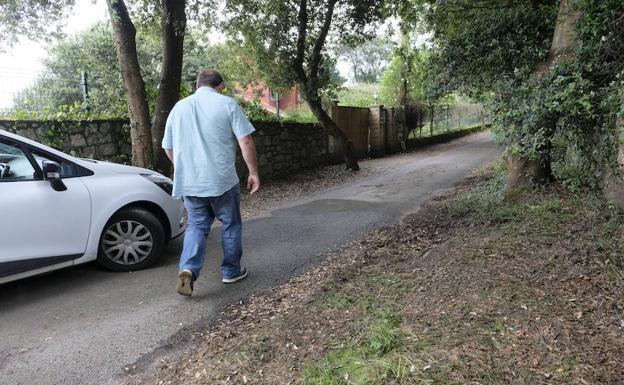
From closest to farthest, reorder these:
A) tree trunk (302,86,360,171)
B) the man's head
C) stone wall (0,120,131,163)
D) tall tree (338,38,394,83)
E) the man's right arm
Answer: the man's right arm → the man's head → stone wall (0,120,131,163) → tree trunk (302,86,360,171) → tall tree (338,38,394,83)

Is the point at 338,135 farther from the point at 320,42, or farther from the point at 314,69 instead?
the point at 320,42

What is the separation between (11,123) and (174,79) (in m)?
2.64

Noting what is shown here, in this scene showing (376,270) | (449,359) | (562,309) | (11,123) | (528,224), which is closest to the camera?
(449,359)

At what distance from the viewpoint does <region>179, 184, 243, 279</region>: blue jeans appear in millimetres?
4000

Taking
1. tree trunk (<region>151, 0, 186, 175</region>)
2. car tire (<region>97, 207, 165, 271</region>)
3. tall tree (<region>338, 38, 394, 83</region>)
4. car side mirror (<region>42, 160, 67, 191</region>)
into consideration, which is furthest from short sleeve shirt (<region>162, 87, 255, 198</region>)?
tall tree (<region>338, 38, 394, 83</region>)

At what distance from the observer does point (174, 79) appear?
825 cm

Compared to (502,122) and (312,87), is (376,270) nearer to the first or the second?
(502,122)

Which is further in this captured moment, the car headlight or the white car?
the car headlight

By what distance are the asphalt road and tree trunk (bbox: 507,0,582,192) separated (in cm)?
170

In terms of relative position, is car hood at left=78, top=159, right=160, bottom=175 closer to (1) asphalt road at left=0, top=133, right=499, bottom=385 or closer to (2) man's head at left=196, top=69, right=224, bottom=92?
(1) asphalt road at left=0, top=133, right=499, bottom=385

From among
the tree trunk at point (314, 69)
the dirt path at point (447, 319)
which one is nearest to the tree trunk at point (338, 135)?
the tree trunk at point (314, 69)

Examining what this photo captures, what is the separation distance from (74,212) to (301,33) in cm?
869

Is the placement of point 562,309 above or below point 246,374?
above

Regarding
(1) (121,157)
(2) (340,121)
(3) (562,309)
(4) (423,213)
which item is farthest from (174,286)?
(2) (340,121)
